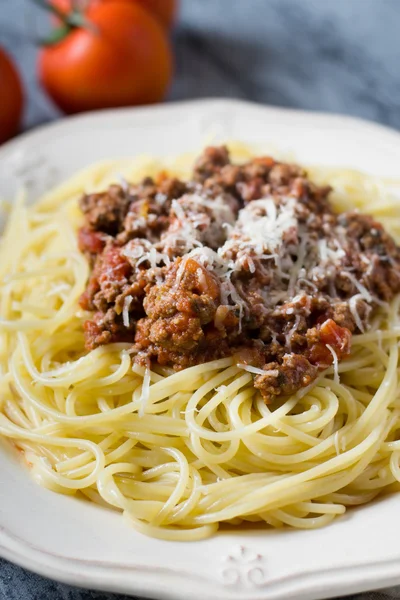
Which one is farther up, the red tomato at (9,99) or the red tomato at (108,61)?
the red tomato at (108,61)

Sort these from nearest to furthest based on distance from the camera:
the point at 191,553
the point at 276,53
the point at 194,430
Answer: the point at 191,553, the point at 194,430, the point at 276,53

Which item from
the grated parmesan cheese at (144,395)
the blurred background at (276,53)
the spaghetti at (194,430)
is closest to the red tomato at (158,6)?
the blurred background at (276,53)

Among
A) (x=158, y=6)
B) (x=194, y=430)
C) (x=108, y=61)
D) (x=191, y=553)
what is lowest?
(x=191, y=553)

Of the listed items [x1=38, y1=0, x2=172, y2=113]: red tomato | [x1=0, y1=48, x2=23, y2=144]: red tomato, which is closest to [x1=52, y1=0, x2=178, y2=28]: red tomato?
[x1=38, y1=0, x2=172, y2=113]: red tomato

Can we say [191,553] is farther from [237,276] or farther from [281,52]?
[281,52]

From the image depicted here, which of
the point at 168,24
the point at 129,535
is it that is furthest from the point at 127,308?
the point at 168,24

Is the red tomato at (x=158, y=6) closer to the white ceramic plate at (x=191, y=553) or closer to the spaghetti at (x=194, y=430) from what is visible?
the spaghetti at (x=194, y=430)

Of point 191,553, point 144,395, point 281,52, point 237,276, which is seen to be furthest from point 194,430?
point 281,52

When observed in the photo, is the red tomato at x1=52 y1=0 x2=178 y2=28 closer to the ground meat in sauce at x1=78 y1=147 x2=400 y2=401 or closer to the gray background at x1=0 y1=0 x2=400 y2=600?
the gray background at x1=0 y1=0 x2=400 y2=600
